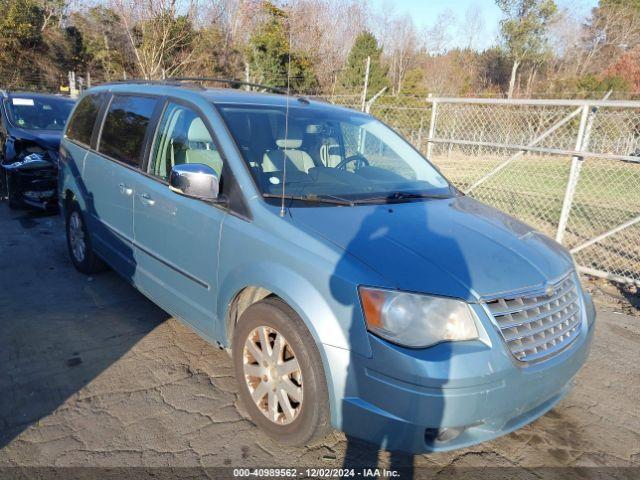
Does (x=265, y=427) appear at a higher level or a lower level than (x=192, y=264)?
lower

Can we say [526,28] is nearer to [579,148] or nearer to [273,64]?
[273,64]

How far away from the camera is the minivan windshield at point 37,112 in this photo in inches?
296

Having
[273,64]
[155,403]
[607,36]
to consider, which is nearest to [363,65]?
[273,64]

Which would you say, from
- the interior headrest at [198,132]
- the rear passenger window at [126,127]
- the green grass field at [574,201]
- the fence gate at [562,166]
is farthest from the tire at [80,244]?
the green grass field at [574,201]

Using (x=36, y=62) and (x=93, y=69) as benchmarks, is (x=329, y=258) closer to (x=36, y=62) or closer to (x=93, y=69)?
(x=36, y=62)

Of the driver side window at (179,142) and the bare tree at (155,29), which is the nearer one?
the driver side window at (179,142)

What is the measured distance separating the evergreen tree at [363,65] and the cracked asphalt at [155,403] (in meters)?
20.0

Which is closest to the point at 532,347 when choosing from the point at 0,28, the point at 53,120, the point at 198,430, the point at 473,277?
the point at 473,277

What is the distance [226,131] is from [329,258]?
3.94 feet

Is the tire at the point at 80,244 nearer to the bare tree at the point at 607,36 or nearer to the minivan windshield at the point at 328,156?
the minivan windshield at the point at 328,156

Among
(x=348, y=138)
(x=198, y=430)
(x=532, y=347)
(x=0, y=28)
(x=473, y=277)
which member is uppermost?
(x=0, y=28)

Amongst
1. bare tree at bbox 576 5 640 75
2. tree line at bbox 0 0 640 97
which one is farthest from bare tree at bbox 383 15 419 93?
bare tree at bbox 576 5 640 75

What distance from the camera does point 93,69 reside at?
2788cm

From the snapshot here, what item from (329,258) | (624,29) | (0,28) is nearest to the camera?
(329,258)
